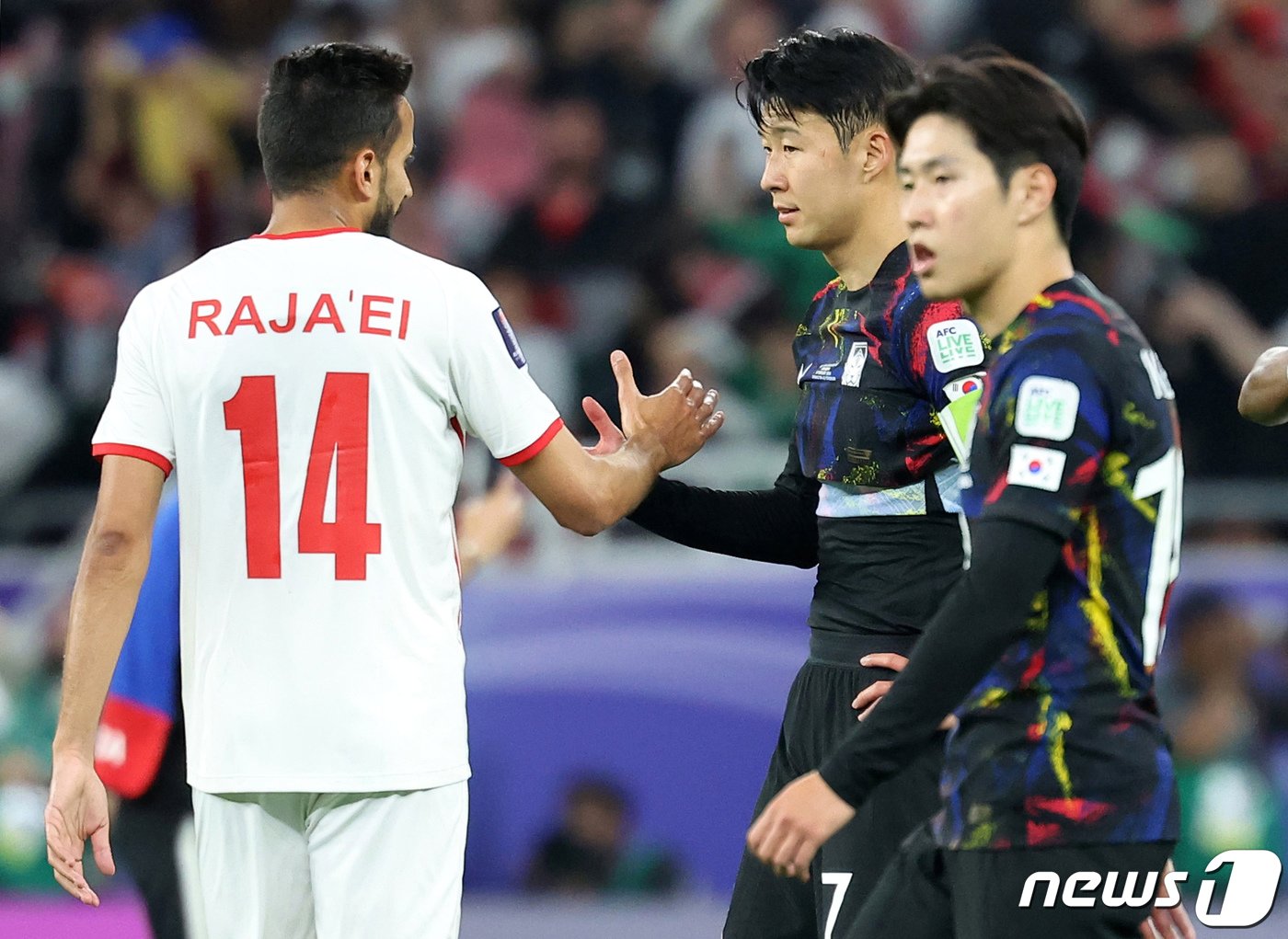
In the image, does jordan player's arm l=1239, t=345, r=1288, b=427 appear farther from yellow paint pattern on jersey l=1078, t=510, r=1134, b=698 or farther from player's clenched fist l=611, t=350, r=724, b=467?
yellow paint pattern on jersey l=1078, t=510, r=1134, b=698

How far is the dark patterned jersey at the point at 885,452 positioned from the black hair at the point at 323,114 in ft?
3.33

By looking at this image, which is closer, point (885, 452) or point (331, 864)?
point (331, 864)

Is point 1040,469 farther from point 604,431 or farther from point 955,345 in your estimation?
point 604,431

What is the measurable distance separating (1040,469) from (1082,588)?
20cm

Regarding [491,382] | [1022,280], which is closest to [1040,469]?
[1022,280]

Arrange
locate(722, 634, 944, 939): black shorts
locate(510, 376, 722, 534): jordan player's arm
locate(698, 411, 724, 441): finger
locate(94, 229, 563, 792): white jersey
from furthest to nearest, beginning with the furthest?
locate(698, 411, 724, 441): finger → locate(722, 634, 944, 939): black shorts → locate(510, 376, 722, 534): jordan player's arm → locate(94, 229, 563, 792): white jersey

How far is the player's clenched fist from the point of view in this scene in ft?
12.9

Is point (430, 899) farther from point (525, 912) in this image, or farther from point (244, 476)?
point (525, 912)

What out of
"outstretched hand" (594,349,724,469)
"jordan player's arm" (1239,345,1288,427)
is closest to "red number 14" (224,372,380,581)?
"outstretched hand" (594,349,724,469)

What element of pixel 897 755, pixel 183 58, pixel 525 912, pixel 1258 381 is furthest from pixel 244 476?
pixel 183 58

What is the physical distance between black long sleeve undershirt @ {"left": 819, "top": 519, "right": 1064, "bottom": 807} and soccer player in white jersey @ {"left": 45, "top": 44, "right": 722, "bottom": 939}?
3.05ft

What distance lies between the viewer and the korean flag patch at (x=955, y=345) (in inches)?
138

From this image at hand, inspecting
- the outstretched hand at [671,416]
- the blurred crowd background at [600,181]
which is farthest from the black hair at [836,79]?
the blurred crowd background at [600,181]

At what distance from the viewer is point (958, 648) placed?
2.66 meters
